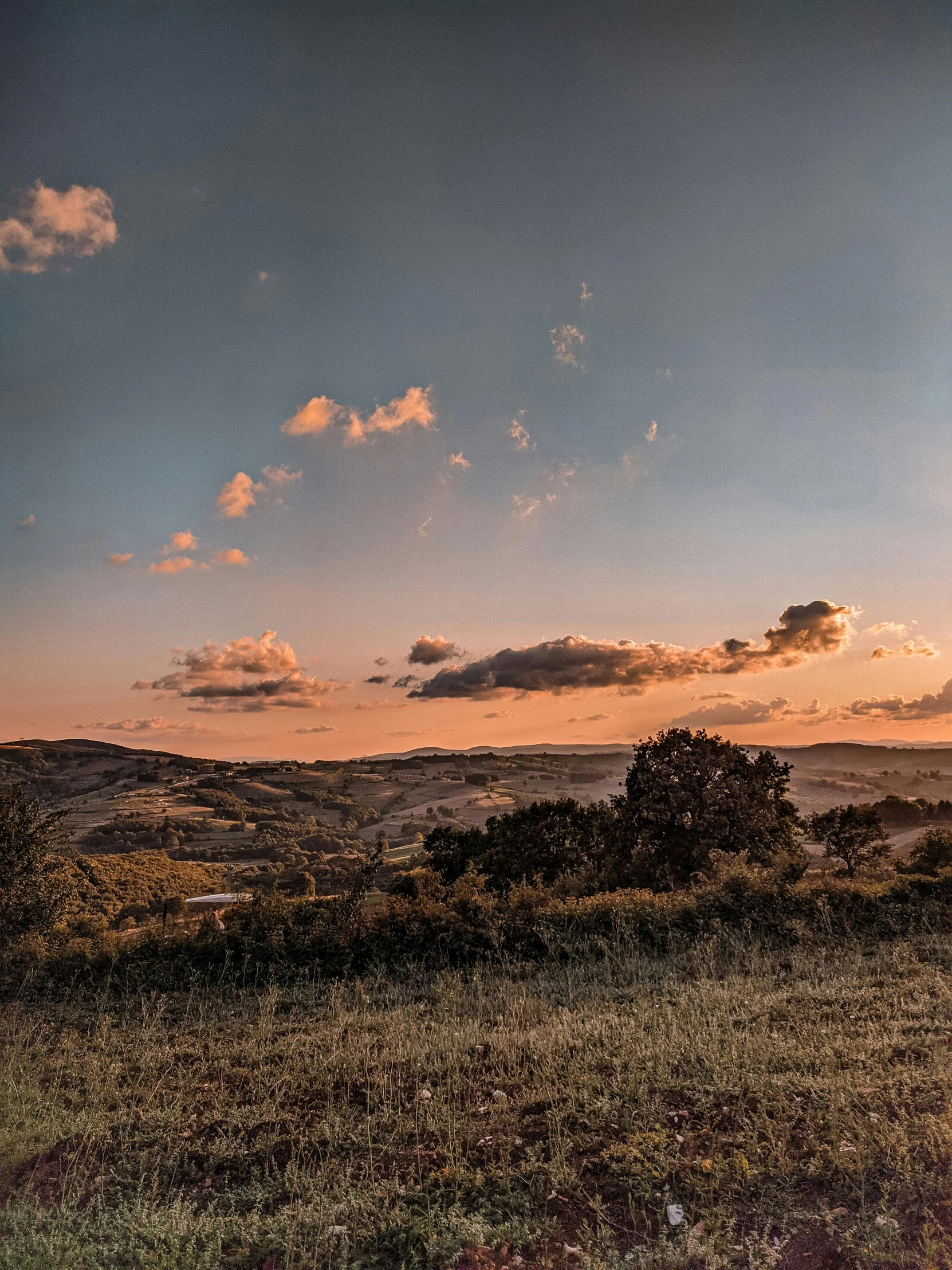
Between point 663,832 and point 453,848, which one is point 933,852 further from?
point 453,848

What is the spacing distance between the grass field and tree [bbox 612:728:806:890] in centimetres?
1474

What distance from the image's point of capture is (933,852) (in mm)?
20297

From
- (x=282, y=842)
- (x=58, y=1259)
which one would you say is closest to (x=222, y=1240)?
(x=58, y=1259)

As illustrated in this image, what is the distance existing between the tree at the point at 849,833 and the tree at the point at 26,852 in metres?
37.8

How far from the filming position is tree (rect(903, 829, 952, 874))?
19.6 meters

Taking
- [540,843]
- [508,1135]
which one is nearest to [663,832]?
[540,843]

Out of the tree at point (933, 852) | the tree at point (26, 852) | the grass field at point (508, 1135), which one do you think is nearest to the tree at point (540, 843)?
the tree at point (933, 852)

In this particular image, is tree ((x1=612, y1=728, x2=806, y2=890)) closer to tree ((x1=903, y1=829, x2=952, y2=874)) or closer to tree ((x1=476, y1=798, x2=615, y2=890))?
tree ((x1=903, y1=829, x2=952, y2=874))

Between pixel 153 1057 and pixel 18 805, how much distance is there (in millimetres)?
19304

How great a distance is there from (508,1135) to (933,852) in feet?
65.4

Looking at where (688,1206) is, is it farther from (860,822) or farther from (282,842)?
(282,842)

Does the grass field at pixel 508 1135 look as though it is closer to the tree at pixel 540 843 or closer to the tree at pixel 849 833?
the tree at pixel 540 843

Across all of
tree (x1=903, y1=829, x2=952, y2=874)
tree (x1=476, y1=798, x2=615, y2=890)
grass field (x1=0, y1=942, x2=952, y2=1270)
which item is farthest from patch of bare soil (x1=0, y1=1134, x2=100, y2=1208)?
tree (x1=476, y1=798, x2=615, y2=890)

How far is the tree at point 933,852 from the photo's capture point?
19.6 meters
